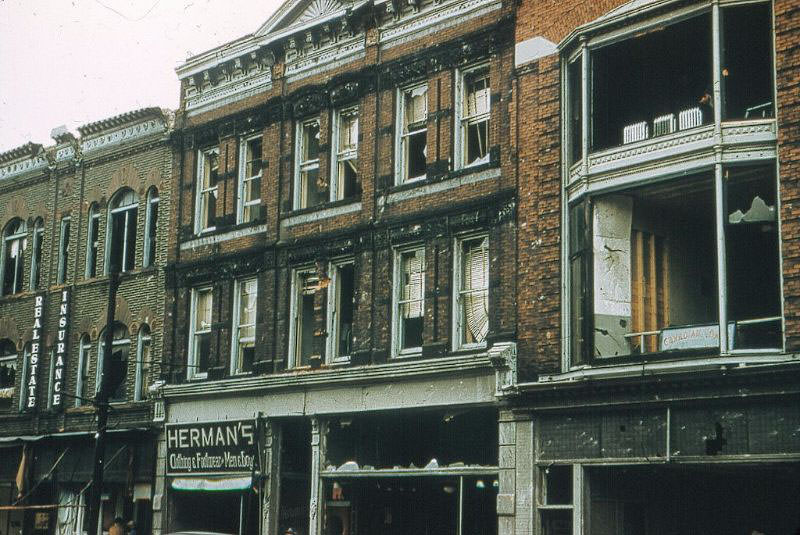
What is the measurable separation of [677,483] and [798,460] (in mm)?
3338

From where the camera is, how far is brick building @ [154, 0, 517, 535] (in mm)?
23531

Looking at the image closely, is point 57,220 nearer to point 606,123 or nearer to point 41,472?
point 41,472

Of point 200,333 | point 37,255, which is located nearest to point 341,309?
point 200,333

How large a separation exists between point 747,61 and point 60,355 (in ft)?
69.2

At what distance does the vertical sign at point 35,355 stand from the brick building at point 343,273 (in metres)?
5.77

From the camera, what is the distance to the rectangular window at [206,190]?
30344 mm

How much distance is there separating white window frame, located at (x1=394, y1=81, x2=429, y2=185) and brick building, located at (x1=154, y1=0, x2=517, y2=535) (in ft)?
0.14

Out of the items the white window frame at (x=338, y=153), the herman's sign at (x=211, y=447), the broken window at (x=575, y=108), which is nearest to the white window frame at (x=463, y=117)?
the broken window at (x=575, y=108)

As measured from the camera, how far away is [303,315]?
90.2ft

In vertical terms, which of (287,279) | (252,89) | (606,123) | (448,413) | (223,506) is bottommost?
(223,506)

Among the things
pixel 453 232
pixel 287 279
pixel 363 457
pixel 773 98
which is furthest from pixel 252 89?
pixel 773 98

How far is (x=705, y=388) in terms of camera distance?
18.8 meters

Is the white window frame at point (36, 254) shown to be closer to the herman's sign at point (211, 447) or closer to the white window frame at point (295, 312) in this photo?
the herman's sign at point (211, 447)

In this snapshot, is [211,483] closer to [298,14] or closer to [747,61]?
[298,14]
